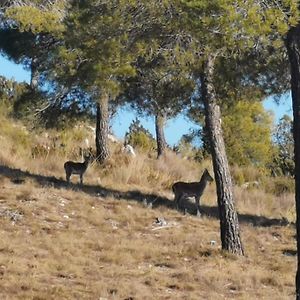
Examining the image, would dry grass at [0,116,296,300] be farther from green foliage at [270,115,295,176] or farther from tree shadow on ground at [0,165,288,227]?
green foliage at [270,115,295,176]

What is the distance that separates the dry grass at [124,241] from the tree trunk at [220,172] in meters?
0.42

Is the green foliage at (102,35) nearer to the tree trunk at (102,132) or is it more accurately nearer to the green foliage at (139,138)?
the tree trunk at (102,132)

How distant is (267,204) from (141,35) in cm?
1184

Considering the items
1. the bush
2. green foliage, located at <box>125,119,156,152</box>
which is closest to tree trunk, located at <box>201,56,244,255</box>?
the bush

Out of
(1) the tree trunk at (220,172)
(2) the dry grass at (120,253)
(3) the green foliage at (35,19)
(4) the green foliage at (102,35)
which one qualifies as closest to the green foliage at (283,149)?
(3) the green foliage at (35,19)

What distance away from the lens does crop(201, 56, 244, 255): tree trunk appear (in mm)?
15469

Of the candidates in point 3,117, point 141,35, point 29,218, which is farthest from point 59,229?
point 3,117

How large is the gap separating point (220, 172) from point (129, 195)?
6135 mm

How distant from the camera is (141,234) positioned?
1686 cm

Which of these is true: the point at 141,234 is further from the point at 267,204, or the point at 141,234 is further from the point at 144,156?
the point at 144,156

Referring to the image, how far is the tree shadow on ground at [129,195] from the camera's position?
2009 cm

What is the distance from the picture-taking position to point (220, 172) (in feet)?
51.1

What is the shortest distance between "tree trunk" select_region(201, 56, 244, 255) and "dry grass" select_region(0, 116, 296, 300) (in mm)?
420

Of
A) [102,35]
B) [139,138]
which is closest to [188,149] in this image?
[139,138]
